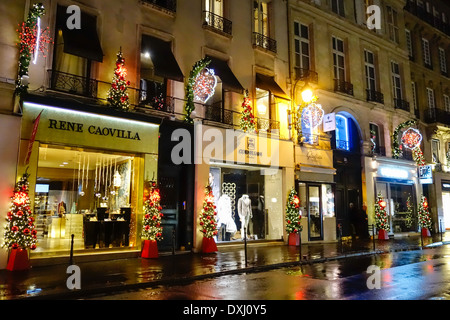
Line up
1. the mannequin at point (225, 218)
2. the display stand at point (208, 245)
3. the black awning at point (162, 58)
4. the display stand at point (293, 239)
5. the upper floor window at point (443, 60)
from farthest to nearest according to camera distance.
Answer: the upper floor window at point (443, 60)
the display stand at point (293, 239)
the mannequin at point (225, 218)
the display stand at point (208, 245)
the black awning at point (162, 58)

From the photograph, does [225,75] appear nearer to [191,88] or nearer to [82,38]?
[191,88]

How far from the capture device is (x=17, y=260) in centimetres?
1009

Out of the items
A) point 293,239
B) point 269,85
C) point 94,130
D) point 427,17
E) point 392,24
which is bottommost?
point 293,239

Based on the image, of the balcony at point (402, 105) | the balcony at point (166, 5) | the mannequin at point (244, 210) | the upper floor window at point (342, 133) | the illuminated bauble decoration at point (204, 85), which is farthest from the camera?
the balcony at point (402, 105)

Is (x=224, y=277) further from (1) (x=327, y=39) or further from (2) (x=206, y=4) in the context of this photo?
(1) (x=327, y=39)

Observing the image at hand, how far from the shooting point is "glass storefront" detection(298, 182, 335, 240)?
18.6 m

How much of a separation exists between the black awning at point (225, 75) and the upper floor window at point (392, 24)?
15488 mm

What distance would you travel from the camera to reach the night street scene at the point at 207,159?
921cm

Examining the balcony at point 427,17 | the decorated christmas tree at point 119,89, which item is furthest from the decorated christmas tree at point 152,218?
the balcony at point 427,17

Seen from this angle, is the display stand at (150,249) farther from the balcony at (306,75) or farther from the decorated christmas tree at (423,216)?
the decorated christmas tree at (423,216)

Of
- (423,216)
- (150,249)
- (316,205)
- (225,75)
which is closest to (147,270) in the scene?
(150,249)

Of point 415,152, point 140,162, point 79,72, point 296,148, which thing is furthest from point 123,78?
point 415,152

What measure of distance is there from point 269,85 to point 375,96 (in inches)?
369

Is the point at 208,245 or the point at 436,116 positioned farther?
the point at 436,116
